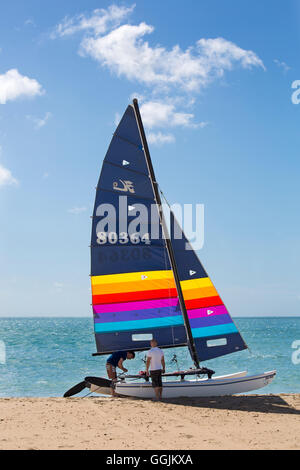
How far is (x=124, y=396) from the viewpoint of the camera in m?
13.1

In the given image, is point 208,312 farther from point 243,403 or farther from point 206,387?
point 243,403

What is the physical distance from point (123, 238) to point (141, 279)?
4.28 ft

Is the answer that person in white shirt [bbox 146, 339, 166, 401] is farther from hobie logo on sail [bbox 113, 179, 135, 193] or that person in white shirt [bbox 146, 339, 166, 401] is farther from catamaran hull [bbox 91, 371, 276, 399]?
hobie logo on sail [bbox 113, 179, 135, 193]

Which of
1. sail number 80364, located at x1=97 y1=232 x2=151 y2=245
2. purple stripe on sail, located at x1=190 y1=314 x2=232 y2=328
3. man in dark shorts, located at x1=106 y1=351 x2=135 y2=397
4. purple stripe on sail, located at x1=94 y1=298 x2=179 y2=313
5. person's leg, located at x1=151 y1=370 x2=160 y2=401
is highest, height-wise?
sail number 80364, located at x1=97 y1=232 x2=151 y2=245

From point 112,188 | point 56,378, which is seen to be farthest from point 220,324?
point 56,378

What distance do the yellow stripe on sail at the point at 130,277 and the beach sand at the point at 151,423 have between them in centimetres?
327

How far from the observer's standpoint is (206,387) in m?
12.7

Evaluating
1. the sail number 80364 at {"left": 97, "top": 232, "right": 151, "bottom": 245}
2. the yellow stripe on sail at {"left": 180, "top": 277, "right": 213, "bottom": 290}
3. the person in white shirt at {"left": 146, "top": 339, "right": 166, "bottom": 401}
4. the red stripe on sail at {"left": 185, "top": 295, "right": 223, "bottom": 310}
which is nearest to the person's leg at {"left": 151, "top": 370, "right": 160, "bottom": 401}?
the person in white shirt at {"left": 146, "top": 339, "right": 166, "bottom": 401}

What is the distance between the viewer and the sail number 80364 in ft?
45.0

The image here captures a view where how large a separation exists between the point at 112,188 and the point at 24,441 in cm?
747

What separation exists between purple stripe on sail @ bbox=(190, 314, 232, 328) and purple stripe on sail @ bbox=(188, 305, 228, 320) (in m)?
0.08

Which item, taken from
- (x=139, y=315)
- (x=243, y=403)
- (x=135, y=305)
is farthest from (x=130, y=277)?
(x=243, y=403)

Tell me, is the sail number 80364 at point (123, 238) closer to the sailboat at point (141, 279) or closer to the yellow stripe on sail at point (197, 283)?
the sailboat at point (141, 279)
